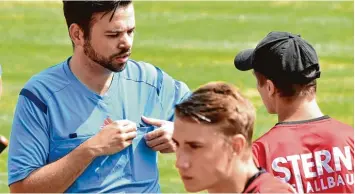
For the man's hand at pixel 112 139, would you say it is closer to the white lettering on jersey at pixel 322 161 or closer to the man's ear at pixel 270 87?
the man's ear at pixel 270 87

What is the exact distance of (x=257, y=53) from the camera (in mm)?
4848

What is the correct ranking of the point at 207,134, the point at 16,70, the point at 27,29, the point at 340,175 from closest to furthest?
the point at 207,134 → the point at 340,175 → the point at 16,70 → the point at 27,29

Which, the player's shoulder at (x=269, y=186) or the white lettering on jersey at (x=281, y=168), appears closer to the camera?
the player's shoulder at (x=269, y=186)

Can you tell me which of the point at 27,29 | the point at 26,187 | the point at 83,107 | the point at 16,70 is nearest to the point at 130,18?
the point at 83,107

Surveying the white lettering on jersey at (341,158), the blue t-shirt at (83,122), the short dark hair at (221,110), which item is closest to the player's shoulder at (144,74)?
the blue t-shirt at (83,122)

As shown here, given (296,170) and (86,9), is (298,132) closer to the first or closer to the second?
(296,170)

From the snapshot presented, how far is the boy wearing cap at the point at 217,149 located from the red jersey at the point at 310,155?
2.37 feet

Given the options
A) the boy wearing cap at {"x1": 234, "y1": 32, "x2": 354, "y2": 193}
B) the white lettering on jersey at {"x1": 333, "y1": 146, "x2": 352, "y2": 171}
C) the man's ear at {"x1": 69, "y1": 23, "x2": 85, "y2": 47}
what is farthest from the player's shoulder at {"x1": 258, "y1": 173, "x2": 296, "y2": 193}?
the man's ear at {"x1": 69, "y1": 23, "x2": 85, "y2": 47}

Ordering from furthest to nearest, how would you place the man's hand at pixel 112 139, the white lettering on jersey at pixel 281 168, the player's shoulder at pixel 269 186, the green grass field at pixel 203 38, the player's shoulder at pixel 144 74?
the green grass field at pixel 203 38 → the player's shoulder at pixel 144 74 → the man's hand at pixel 112 139 → the white lettering on jersey at pixel 281 168 → the player's shoulder at pixel 269 186

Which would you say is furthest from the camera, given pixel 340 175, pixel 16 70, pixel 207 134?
pixel 16 70

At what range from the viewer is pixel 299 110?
186 inches

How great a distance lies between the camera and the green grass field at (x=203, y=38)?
9398mm

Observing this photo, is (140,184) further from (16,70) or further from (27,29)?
(27,29)

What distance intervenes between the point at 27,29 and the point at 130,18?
5.45 m
